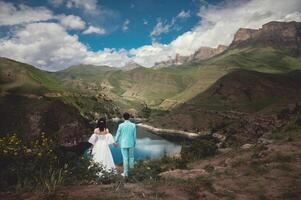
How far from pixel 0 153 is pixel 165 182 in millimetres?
6363

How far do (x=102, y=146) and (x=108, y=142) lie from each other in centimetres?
34

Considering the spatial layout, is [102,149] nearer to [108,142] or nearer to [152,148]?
[108,142]

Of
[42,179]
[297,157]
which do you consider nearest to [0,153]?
[42,179]

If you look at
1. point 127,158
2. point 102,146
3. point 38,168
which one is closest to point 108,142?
point 102,146

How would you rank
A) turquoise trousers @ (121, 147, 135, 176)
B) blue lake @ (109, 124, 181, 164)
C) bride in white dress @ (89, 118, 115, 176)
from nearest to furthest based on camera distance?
1. bride in white dress @ (89, 118, 115, 176)
2. turquoise trousers @ (121, 147, 135, 176)
3. blue lake @ (109, 124, 181, 164)

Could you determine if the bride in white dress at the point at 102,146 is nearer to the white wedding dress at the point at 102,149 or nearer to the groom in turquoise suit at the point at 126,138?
the white wedding dress at the point at 102,149

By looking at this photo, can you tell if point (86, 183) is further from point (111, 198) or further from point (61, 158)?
point (111, 198)

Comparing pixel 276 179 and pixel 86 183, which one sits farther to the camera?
pixel 276 179

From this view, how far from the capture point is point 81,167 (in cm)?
1439

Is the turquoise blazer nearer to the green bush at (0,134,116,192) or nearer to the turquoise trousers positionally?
the turquoise trousers

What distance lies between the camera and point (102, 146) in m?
16.9

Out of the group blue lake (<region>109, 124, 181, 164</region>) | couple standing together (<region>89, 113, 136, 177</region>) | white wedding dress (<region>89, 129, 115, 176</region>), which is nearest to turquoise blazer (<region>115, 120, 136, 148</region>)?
couple standing together (<region>89, 113, 136, 177</region>)

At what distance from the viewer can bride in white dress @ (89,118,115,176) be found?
1670 cm

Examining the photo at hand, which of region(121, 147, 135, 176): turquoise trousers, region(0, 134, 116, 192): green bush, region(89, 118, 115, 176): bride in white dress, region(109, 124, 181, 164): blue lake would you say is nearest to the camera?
region(0, 134, 116, 192): green bush
